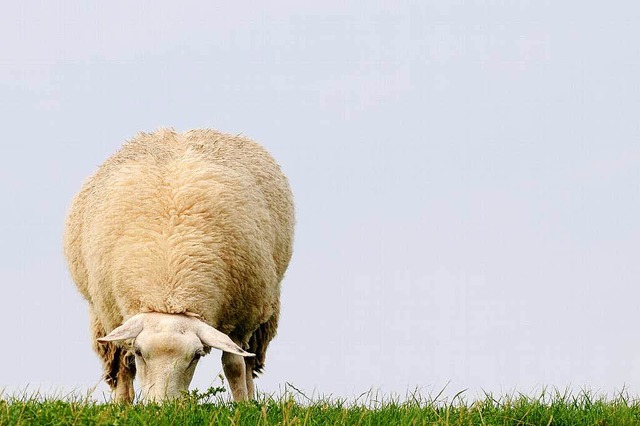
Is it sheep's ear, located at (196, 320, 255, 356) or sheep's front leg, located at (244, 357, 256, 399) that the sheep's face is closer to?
sheep's ear, located at (196, 320, 255, 356)

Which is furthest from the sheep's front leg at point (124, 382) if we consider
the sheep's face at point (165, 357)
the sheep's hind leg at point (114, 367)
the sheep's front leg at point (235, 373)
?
the sheep's face at point (165, 357)

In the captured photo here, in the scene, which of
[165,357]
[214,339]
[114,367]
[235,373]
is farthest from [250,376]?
[165,357]

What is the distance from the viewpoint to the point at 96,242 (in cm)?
1048

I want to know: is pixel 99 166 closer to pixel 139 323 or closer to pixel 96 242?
pixel 96 242

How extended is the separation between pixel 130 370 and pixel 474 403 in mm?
5186

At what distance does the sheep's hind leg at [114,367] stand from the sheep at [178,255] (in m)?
0.02

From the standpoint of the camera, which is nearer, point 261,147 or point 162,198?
point 162,198

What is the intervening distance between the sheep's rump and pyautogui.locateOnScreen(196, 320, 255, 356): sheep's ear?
0.33 meters

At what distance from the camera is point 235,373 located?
1077 centimetres

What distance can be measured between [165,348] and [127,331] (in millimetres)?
393

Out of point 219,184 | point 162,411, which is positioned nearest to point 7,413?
point 162,411

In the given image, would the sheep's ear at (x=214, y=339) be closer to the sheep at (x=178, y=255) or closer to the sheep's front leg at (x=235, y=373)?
the sheep at (x=178, y=255)

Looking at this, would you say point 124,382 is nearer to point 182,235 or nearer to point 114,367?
point 114,367

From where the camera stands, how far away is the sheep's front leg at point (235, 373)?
35.2 feet
